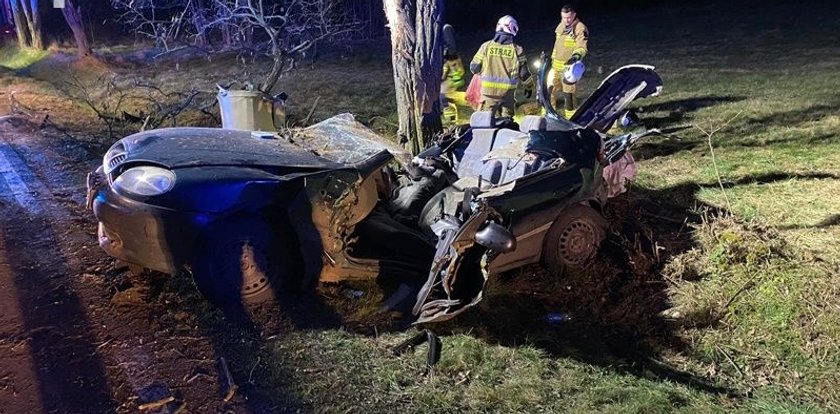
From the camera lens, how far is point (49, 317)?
3926 millimetres

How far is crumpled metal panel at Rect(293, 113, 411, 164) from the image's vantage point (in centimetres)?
430

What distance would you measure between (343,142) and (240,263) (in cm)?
115

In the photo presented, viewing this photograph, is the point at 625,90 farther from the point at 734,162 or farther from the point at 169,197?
the point at 169,197

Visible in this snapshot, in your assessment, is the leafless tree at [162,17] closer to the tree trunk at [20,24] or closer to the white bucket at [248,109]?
the white bucket at [248,109]

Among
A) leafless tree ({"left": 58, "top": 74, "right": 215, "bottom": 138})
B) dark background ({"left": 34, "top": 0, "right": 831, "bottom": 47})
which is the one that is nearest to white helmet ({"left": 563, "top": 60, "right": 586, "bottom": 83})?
leafless tree ({"left": 58, "top": 74, "right": 215, "bottom": 138})

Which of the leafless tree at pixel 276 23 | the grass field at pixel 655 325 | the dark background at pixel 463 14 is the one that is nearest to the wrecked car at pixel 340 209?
the grass field at pixel 655 325

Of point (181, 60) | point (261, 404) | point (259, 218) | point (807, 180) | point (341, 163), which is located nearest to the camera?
point (261, 404)

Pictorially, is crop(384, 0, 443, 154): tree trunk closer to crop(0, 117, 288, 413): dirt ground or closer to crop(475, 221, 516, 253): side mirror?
crop(0, 117, 288, 413): dirt ground

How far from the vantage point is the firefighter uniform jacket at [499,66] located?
734cm

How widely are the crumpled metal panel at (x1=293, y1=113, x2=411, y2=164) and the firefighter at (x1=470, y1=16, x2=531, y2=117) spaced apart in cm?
288

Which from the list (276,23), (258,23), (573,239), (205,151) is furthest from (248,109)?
(276,23)

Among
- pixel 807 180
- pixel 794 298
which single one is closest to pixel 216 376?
pixel 794 298

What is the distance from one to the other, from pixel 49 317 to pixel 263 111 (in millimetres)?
3575

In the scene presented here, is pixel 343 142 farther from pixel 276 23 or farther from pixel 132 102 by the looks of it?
pixel 276 23
